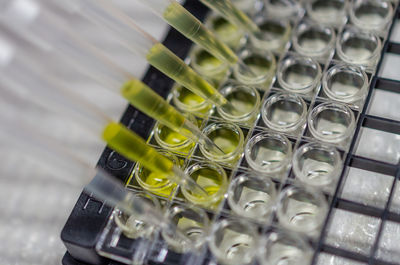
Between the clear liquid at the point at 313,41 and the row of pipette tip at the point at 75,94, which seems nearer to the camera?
the row of pipette tip at the point at 75,94

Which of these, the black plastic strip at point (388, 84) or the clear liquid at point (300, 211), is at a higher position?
the black plastic strip at point (388, 84)

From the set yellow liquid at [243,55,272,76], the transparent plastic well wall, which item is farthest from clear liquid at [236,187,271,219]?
yellow liquid at [243,55,272,76]

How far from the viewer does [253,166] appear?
0.44 meters

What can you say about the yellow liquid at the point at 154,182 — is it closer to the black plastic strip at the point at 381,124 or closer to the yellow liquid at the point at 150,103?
the yellow liquid at the point at 150,103

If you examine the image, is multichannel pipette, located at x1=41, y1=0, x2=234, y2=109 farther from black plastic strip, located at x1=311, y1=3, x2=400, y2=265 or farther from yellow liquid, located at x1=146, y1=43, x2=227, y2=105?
black plastic strip, located at x1=311, y1=3, x2=400, y2=265

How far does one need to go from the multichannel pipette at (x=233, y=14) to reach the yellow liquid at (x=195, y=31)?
1.1 inches

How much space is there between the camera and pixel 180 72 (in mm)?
458

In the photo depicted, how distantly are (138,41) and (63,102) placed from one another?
8cm

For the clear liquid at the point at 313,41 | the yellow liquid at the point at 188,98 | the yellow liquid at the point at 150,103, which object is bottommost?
the yellow liquid at the point at 150,103

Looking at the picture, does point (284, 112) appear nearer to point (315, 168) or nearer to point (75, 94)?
point (315, 168)

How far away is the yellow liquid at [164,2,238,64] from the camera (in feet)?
1.51

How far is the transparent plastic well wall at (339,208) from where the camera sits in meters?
0.41

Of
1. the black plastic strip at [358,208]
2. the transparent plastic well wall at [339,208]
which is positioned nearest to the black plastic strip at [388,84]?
the transparent plastic well wall at [339,208]

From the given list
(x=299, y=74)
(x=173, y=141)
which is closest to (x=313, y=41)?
(x=299, y=74)
